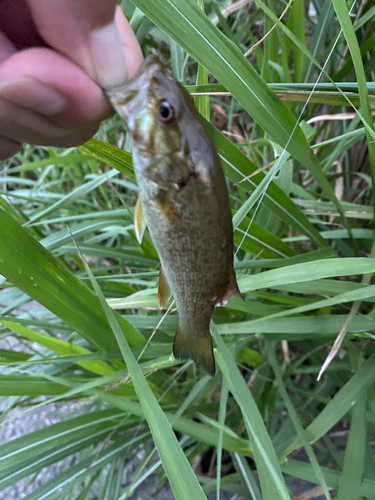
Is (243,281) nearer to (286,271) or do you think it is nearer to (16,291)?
(286,271)

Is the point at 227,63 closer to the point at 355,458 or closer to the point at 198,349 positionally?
the point at 198,349

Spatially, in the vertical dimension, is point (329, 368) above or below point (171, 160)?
below

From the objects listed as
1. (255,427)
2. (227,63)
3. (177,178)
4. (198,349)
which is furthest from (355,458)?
(227,63)

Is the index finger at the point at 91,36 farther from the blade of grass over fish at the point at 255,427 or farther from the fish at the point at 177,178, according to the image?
the blade of grass over fish at the point at 255,427

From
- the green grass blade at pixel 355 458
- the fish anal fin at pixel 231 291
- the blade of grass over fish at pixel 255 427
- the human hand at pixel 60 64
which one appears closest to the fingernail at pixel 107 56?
the human hand at pixel 60 64

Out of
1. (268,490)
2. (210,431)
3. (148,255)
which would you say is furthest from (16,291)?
(268,490)

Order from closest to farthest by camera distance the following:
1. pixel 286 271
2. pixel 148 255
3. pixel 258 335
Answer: pixel 286 271 < pixel 258 335 < pixel 148 255

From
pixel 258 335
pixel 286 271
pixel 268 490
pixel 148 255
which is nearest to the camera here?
pixel 268 490
